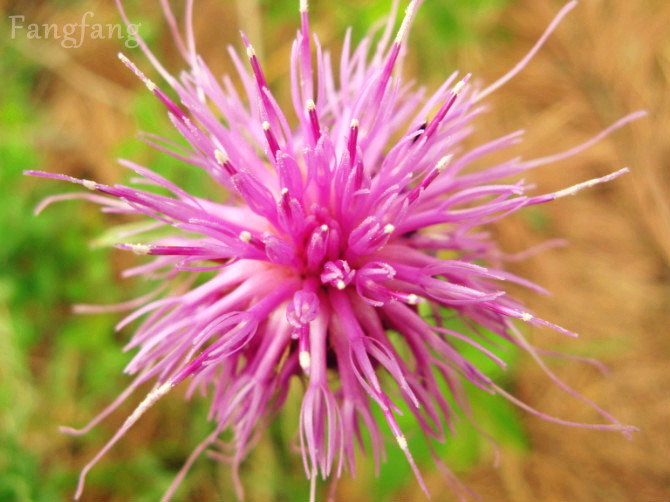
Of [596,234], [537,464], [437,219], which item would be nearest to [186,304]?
[437,219]

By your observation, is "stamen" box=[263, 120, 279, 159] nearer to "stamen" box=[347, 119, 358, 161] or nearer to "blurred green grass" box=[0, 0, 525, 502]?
"stamen" box=[347, 119, 358, 161]

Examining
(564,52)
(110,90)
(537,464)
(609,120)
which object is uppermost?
(110,90)

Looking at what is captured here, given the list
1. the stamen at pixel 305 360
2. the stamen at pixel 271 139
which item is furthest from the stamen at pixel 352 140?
the stamen at pixel 305 360

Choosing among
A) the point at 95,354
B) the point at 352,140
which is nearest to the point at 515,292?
the point at 352,140

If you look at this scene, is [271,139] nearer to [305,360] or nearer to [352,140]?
[352,140]

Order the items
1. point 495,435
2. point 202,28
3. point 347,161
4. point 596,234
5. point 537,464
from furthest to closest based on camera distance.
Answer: point 202,28 → point 596,234 → point 537,464 → point 495,435 → point 347,161

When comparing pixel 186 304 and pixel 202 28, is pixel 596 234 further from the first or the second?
pixel 202 28

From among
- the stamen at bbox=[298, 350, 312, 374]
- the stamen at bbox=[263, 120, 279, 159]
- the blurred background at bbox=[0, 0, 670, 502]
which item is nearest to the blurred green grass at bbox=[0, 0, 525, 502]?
the blurred background at bbox=[0, 0, 670, 502]
